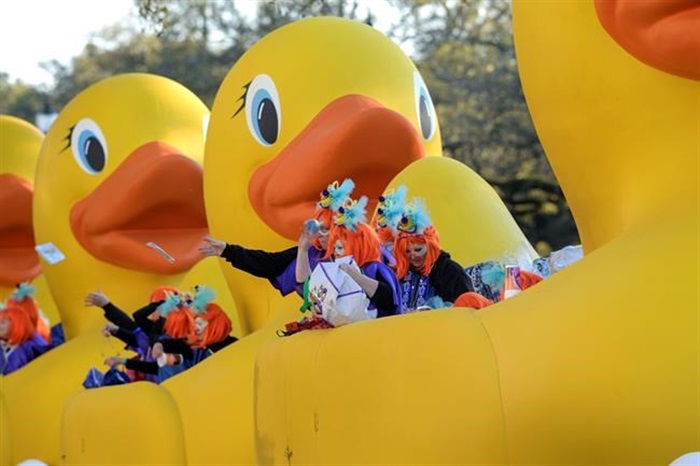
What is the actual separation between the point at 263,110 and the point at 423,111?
78 centimetres

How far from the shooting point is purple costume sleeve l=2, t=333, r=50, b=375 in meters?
9.30

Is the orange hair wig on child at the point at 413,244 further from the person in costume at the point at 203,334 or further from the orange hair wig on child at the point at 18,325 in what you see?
the orange hair wig on child at the point at 18,325

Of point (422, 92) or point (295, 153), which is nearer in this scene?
point (295, 153)

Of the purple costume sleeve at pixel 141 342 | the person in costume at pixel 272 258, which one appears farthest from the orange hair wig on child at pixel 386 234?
the purple costume sleeve at pixel 141 342

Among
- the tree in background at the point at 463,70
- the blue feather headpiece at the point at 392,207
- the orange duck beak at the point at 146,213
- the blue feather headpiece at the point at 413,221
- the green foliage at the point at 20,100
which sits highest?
the green foliage at the point at 20,100

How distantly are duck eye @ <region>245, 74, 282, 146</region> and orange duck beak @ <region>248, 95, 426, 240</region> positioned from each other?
17 centimetres

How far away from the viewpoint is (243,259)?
5.92 metres

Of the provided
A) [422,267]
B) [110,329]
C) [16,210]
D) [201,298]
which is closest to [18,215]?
[16,210]

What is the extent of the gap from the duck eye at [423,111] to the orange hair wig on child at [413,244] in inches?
56.4

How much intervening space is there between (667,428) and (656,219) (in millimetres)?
565

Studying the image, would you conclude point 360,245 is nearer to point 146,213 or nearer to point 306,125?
point 306,125

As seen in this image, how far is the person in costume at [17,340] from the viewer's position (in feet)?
30.6

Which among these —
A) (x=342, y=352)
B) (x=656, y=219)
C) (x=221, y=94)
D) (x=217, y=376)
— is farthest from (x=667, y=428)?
(x=221, y=94)

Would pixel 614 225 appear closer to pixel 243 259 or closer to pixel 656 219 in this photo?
pixel 656 219
